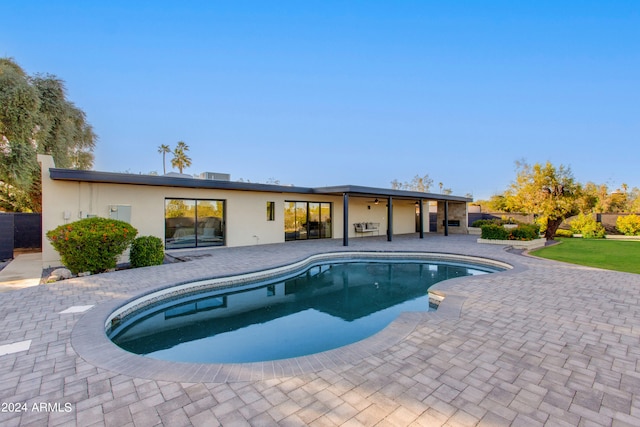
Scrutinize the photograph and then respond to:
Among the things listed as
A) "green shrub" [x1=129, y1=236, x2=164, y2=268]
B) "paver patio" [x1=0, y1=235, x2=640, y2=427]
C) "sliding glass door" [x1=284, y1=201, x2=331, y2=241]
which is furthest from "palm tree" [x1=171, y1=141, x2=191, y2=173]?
"paver patio" [x1=0, y1=235, x2=640, y2=427]

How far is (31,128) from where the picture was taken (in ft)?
41.1

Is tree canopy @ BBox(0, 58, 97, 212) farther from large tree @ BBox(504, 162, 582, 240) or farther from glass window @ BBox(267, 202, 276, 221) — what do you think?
large tree @ BBox(504, 162, 582, 240)

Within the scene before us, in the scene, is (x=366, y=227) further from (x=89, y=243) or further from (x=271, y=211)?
(x=89, y=243)

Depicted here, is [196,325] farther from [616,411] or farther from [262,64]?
[262,64]

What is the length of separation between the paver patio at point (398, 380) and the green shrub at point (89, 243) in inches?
101

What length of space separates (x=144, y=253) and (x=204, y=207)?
3703 millimetres

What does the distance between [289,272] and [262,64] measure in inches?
477

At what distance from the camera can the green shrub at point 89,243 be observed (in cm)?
683

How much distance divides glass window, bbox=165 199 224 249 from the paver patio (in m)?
6.24

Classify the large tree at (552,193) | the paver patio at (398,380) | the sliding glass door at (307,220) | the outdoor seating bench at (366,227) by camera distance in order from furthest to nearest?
1. the outdoor seating bench at (366,227)
2. the large tree at (552,193)
3. the sliding glass door at (307,220)
4. the paver patio at (398,380)

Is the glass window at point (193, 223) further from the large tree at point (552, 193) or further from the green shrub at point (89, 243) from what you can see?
the large tree at point (552, 193)

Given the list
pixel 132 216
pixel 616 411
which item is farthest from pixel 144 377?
pixel 132 216

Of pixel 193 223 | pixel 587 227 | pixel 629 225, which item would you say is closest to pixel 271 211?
pixel 193 223

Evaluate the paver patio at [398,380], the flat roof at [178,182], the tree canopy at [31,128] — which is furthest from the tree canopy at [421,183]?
the paver patio at [398,380]
